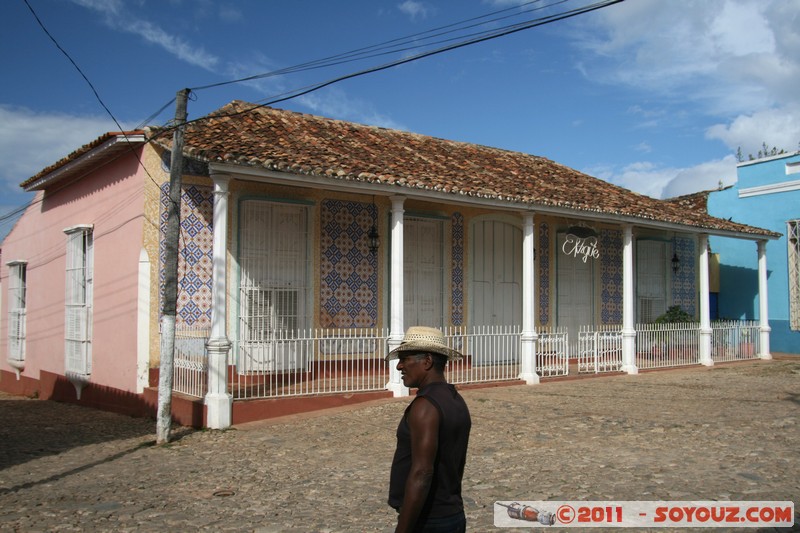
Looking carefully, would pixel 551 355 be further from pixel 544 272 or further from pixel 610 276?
pixel 610 276

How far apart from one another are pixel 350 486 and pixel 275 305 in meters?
5.17

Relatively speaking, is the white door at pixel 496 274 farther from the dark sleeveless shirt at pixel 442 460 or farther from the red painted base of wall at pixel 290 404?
the dark sleeveless shirt at pixel 442 460

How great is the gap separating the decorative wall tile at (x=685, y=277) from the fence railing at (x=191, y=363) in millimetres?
11267

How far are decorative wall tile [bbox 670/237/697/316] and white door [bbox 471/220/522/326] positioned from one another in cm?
490

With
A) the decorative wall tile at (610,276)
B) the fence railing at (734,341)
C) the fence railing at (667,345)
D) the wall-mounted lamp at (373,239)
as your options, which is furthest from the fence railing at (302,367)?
the fence railing at (734,341)

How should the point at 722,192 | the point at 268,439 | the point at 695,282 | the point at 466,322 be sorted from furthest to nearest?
the point at 722,192 < the point at 695,282 < the point at 466,322 < the point at 268,439

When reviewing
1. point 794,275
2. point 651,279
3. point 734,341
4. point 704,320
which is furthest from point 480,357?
point 794,275

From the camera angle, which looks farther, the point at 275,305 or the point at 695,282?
the point at 695,282

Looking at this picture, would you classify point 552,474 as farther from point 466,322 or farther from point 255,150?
point 466,322

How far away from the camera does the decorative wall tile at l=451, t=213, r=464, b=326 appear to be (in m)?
13.0

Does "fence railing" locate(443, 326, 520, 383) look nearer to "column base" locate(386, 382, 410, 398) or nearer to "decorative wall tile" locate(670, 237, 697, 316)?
"column base" locate(386, 382, 410, 398)

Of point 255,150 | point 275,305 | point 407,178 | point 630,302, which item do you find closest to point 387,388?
point 275,305

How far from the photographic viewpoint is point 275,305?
10953 millimetres

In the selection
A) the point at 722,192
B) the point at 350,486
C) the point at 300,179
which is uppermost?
the point at 722,192
